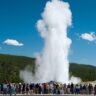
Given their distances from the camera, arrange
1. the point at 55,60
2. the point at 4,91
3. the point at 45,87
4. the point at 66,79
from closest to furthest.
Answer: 1. the point at 4,91
2. the point at 45,87
3. the point at 66,79
4. the point at 55,60

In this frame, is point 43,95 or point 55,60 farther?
point 55,60

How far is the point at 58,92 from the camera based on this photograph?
51344mm

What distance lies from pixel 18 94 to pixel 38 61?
1193 inches

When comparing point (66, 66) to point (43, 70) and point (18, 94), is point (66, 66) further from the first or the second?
point (18, 94)

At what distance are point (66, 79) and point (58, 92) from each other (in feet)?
70.5

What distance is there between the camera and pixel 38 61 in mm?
78500

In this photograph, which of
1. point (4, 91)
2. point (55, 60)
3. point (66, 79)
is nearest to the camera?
point (4, 91)

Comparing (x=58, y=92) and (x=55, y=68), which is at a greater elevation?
(x=55, y=68)

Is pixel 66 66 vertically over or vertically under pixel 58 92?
over

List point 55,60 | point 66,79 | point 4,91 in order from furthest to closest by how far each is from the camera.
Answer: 1. point 55,60
2. point 66,79
3. point 4,91

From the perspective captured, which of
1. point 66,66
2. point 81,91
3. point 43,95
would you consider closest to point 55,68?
point 66,66

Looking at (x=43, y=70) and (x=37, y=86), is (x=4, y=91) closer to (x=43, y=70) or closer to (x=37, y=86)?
(x=37, y=86)

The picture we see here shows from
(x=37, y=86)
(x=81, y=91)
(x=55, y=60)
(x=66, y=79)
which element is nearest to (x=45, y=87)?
(x=37, y=86)

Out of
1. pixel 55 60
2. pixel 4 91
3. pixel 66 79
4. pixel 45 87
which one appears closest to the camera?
pixel 4 91
